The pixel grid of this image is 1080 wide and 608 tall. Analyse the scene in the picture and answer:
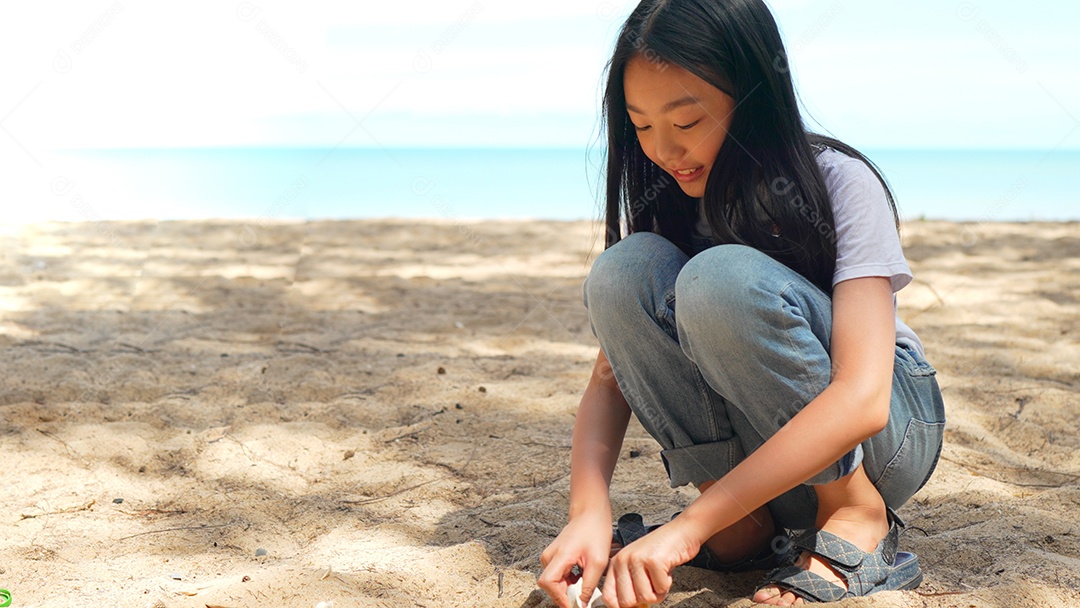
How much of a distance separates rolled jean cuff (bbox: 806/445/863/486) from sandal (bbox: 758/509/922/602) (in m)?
0.11

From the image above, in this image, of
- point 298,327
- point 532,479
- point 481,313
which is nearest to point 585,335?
point 481,313

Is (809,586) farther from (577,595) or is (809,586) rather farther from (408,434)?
(408,434)

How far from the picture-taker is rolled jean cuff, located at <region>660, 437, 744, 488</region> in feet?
4.55

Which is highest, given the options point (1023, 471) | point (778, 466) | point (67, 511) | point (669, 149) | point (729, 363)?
point (669, 149)

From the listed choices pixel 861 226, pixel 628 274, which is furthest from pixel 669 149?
pixel 861 226

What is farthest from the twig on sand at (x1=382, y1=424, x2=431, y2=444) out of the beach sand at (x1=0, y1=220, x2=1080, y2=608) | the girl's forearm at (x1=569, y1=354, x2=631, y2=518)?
the girl's forearm at (x1=569, y1=354, x2=631, y2=518)

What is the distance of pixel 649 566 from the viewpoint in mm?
1180

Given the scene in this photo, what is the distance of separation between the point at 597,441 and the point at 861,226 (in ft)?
1.66

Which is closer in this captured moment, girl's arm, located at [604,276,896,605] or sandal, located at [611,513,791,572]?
girl's arm, located at [604,276,896,605]

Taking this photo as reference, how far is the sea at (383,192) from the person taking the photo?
7309 mm

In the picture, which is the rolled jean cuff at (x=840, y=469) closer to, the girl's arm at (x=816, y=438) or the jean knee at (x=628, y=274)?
the girl's arm at (x=816, y=438)

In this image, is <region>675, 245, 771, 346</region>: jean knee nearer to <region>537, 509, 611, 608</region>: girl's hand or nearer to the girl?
the girl

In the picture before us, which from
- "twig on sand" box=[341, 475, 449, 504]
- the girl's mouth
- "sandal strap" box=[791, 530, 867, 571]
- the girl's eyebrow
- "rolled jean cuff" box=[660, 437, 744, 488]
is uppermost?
the girl's eyebrow

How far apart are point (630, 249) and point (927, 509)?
0.81m
